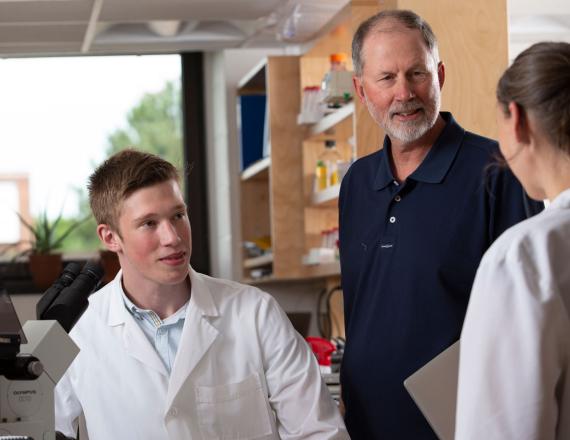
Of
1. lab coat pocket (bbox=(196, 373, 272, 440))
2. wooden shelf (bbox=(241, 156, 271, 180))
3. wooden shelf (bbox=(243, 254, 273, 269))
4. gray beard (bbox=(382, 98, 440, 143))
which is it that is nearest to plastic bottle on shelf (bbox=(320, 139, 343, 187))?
wooden shelf (bbox=(241, 156, 271, 180))

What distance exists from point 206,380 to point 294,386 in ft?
0.62

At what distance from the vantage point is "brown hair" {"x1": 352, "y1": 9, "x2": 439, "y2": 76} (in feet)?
7.18

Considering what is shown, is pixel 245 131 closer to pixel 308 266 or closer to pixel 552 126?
pixel 308 266

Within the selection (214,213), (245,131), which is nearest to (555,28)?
(245,131)

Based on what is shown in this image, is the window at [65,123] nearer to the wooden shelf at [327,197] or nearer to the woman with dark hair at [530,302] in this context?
the wooden shelf at [327,197]

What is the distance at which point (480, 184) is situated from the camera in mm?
2070

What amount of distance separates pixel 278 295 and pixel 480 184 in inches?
124

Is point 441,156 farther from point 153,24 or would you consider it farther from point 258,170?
point 258,170

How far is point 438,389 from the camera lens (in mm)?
1661

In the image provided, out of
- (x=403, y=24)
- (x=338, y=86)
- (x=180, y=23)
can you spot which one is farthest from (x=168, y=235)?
(x=180, y=23)

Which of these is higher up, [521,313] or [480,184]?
[480,184]

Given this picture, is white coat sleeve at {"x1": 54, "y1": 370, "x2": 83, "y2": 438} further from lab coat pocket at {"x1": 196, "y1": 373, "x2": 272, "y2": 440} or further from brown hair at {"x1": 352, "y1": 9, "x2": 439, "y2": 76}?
brown hair at {"x1": 352, "y1": 9, "x2": 439, "y2": 76}

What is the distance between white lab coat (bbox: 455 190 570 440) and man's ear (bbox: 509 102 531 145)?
0.10 m

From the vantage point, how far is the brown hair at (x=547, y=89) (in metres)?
1.31
